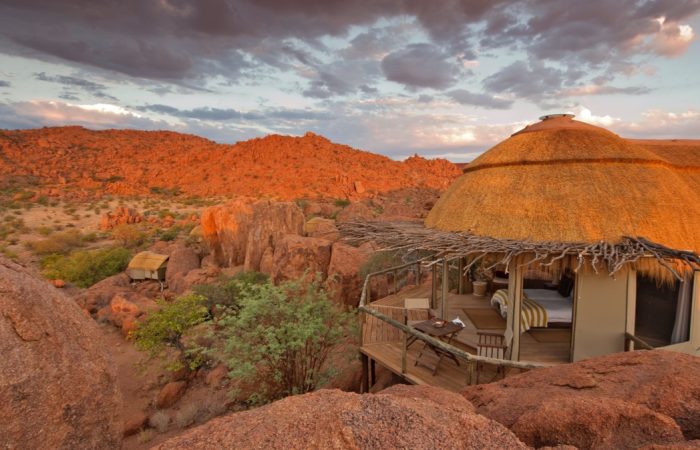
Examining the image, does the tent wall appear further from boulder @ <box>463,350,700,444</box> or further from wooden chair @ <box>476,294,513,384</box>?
boulder @ <box>463,350,700,444</box>

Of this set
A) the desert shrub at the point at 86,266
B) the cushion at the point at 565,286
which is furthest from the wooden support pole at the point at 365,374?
the desert shrub at the point at 86,266

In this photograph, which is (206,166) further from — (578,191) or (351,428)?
(351,428)

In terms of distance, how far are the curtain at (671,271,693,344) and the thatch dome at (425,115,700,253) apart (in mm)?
923

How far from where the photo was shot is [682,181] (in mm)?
8945

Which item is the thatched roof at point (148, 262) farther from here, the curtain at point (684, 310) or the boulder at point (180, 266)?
the curtain at point (684, 310)

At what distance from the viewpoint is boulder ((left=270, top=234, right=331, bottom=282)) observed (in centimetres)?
1573

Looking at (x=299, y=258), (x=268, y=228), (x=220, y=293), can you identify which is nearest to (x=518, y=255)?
(x=299, y=258)

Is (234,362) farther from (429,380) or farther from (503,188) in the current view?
(503,188)

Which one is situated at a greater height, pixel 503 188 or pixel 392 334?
pixel 503 188

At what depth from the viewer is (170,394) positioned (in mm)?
10172

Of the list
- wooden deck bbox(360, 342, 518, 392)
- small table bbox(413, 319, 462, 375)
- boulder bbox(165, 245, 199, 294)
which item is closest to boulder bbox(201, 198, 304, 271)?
boulder bbox(165, 245, 199, 294)

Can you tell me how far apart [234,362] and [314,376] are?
77.8 inches

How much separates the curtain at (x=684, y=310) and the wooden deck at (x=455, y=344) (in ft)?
6.94

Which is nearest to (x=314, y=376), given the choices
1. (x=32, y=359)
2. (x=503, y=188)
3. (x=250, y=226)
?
(x=32, y=359)
